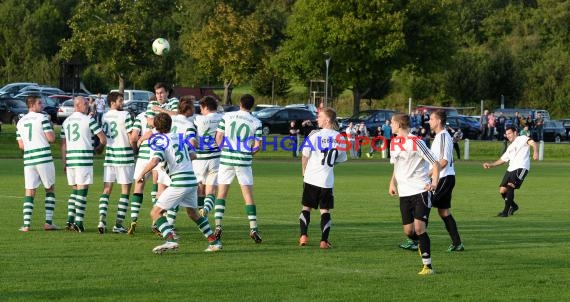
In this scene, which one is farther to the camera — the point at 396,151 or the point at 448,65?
the point at 448,65

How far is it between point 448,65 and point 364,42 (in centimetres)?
841

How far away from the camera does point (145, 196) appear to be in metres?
24.8

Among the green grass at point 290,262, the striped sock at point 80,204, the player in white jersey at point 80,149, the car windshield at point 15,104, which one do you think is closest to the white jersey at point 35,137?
the player in white jersey at point 80,149

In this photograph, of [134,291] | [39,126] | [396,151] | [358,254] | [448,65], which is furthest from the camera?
[448,65]

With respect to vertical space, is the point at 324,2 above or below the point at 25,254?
above

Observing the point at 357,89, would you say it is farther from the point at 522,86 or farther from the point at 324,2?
the point at 522,86

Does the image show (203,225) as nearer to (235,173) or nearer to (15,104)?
(235,173)

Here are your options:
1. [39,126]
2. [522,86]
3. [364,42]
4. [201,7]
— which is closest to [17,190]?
[39,126]

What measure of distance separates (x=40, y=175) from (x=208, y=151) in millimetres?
2636

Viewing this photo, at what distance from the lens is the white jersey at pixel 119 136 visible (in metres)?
16.1

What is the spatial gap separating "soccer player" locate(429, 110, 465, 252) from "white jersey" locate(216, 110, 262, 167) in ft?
8.47

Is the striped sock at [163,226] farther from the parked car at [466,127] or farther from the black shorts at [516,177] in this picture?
the parked car at [466,127]

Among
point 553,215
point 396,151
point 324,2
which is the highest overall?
point 324,2

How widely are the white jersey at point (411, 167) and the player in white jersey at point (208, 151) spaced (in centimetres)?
398
